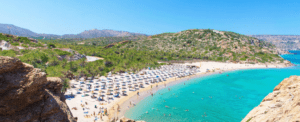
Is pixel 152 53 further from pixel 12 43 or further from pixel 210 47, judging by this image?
pixel 12 43

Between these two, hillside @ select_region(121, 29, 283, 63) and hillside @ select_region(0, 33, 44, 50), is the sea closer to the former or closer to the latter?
hillside @ select_region(121, 29, 283, 63)

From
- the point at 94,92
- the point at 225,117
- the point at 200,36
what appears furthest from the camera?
the point at 200,36

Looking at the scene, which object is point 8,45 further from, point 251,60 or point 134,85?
point 251,60

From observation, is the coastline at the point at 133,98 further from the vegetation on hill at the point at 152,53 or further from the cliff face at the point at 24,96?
the vegetation on hill at the point at 152,53

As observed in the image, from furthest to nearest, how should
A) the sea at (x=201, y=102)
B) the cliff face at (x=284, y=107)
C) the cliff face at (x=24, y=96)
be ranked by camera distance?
the sea at (x=201, y=102)
the cliff face at (x=284, y=107)
the cliff face at (x=24, y=96)

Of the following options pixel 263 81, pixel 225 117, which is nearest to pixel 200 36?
pixel 263 81

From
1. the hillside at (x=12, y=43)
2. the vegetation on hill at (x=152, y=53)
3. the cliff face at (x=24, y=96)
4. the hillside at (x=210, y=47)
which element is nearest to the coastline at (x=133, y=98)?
the cliff face at (x=24, y=96)

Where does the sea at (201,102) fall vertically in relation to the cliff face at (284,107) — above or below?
below
